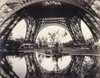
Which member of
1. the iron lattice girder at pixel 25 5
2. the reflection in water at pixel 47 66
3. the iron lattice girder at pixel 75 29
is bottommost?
the reflection in water at pixel 47 66

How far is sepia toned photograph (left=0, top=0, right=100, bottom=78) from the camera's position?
5.82 ft

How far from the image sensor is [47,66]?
1.79 metres

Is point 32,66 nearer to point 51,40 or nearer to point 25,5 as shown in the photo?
point 51,40

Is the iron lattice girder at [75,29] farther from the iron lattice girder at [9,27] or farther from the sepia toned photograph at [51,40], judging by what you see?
the iron lattice girder at [9,27]

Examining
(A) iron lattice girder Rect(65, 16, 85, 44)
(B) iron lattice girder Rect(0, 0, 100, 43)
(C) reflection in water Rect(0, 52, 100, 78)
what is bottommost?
(C) reflection in water Rect(0, 52, 100, 78)

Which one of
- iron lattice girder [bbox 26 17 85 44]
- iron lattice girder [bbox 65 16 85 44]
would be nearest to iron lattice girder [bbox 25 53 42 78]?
iron lattice girder [bbox 26 17 85 44]

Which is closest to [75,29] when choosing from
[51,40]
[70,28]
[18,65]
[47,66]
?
[70,28]

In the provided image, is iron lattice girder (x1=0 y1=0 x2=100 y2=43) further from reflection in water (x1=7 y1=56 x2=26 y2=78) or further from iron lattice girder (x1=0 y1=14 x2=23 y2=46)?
reflection in water (x1=7 y1=56 x2=26 y2=78)

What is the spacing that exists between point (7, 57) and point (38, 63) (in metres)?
0.24

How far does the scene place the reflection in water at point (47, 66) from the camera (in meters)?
1.76

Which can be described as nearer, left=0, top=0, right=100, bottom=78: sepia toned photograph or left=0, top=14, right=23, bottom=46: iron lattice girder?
left=0, top=0, right=100, bottom=78: sepia toned photograph

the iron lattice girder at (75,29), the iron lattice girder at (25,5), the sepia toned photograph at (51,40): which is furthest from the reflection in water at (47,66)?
the iron lattice girder at (25,5)

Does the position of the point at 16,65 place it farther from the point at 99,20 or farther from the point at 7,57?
the point at 99,20

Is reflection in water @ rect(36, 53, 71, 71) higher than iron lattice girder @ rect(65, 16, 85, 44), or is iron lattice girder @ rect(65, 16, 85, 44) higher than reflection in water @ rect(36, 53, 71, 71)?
iron lattice girder @ rect(65, 16, 85, 44)
